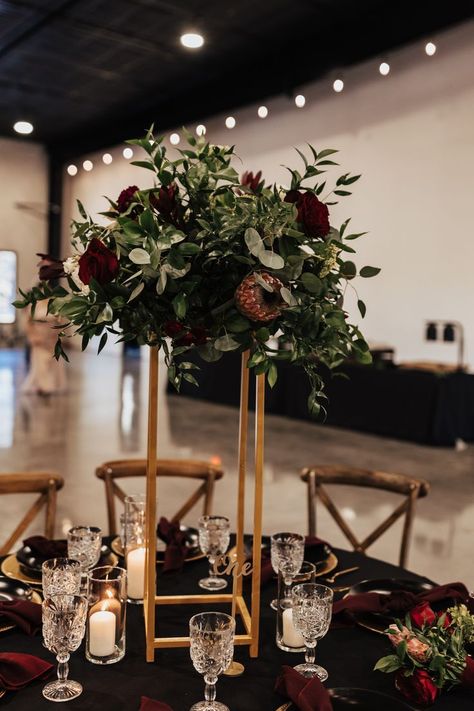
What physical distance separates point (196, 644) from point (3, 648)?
51 centimetres

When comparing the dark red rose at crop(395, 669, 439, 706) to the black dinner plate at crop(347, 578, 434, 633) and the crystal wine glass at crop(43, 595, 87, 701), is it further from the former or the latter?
the crystal wine glass at crop(43, 595, 87, 701)

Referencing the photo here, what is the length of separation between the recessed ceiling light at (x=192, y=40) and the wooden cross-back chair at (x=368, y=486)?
28.7ft

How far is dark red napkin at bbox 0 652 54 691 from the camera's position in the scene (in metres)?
1.44

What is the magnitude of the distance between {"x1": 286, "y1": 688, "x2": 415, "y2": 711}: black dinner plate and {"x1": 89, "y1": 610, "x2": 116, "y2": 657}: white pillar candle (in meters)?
0.39

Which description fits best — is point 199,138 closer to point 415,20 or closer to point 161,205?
point 161,205

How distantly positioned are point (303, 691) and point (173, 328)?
68 centimetres

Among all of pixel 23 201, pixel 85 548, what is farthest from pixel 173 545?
Result: pixel 23 201

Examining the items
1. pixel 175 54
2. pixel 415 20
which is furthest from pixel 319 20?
pixel 175 54

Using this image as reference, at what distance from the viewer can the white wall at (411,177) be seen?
959 cm

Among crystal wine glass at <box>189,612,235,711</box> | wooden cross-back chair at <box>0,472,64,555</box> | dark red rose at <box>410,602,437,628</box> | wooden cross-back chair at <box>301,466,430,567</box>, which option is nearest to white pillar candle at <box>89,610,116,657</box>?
crystal wine glass at <box>189,612,235,711</box>

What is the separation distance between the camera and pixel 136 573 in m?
1.84

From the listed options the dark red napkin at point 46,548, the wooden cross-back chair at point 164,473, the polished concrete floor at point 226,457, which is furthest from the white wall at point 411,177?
the dark red napkin at point 46,548

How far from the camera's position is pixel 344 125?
1135 centimetres

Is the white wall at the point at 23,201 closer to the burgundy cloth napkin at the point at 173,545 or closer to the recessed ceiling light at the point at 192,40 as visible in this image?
the recessed ceiling light at the point at 192,40
